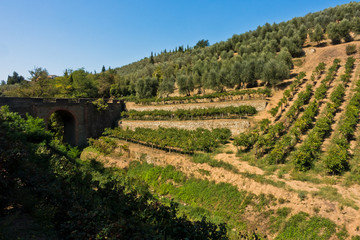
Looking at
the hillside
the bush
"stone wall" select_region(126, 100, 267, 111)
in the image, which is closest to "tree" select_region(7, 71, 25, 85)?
the hillside

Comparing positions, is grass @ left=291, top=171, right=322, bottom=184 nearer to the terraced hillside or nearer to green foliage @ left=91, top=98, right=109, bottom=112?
the terraced hillside

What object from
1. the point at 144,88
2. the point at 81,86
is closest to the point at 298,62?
the point at 144,88

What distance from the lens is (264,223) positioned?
12414 millimetres

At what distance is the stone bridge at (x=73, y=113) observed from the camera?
23373 mm

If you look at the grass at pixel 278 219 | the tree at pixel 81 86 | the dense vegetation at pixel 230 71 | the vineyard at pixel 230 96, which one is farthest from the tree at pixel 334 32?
the tree at pixel 81 86

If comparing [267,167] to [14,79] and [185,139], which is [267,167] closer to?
[185,139]

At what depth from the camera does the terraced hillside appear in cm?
1173

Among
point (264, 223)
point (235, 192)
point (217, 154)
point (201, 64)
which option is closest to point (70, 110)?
point (217, 154)

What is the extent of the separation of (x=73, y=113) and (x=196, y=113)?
66.1ft

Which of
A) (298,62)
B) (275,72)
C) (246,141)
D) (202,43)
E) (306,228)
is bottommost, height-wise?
(306,228)

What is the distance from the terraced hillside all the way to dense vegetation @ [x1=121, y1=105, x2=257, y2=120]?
316 millimetres

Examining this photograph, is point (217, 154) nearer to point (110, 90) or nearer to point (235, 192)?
point (235, 192)

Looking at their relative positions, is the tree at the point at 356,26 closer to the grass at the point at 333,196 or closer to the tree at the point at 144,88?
the tree at the point at 144,88

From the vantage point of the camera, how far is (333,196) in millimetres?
11922
